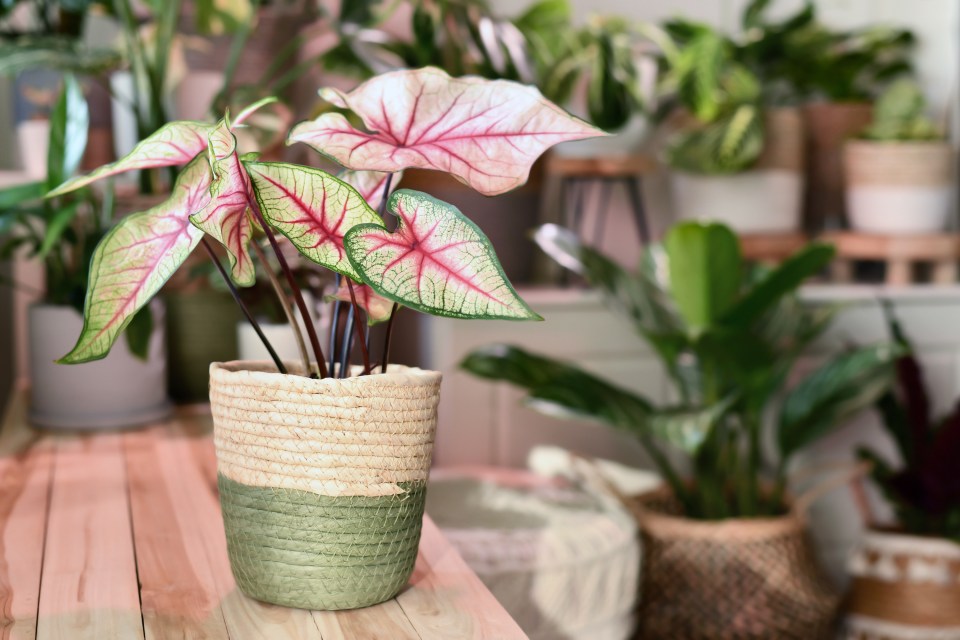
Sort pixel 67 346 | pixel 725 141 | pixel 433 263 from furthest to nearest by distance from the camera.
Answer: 1. pixel 725 141
2. pixel 67 346
3. pixel 433 263

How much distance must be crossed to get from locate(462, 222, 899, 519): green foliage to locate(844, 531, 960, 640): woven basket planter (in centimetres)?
22

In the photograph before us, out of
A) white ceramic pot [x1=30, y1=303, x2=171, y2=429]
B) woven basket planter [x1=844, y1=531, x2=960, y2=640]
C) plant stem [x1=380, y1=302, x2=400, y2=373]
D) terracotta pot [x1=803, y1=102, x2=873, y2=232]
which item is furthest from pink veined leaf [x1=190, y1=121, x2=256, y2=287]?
terracotta pot [x1=803, y1=102, x2=873, y2=232]

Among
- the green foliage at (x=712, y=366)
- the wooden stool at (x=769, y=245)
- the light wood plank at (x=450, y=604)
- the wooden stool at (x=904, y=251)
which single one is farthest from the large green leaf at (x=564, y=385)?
the light wood plank at (x=450, y=604)

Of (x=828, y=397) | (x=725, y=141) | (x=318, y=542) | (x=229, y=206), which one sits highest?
(x=725, y=141)

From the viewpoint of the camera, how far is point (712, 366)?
5.64 ft

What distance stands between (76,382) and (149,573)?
72cm

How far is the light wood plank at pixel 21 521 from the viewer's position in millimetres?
742

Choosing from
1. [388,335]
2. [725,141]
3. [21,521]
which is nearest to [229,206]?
[388,335]

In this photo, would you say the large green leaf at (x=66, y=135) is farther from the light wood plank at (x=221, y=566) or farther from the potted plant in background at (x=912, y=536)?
the potted plant in background at (x=912, y=536)

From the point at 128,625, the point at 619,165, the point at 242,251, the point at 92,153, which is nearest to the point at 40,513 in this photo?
the point at 128,625

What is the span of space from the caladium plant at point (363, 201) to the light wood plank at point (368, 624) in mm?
215

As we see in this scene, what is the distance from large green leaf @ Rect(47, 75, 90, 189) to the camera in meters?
1.26

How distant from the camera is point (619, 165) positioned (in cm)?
208

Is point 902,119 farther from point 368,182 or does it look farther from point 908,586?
point 368,182
